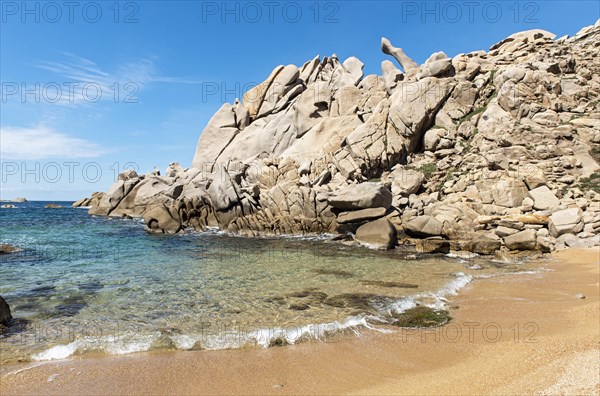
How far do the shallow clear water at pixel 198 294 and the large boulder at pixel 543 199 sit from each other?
924cm

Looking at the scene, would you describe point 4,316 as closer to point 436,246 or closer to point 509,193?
point 436,246

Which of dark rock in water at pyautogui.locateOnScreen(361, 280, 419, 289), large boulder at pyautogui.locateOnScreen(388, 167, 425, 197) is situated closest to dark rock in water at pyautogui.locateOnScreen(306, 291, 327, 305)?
dark rock in water at pyautogui.locateOnScreen(361, 280, 419, 289)

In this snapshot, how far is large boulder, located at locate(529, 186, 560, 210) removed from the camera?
2370 cm

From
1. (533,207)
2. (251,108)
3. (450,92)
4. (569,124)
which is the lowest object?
(533,207)

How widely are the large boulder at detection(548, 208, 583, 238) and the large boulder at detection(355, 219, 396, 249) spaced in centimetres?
903

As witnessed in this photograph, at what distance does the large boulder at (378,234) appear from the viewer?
2323cm

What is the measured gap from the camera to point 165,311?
1007cm

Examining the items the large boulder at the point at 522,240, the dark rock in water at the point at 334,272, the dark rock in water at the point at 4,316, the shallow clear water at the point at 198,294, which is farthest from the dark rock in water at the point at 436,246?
the dark rock in water at the point at 4,316

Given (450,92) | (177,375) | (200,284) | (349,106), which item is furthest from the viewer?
(349,106)

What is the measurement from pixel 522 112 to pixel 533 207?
39.2 feet

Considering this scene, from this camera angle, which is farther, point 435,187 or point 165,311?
point 435,187

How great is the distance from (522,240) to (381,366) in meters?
17.0

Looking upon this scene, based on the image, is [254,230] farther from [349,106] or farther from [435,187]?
[349,106]

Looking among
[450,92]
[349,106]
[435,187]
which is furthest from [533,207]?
[349,106]
